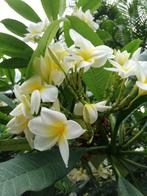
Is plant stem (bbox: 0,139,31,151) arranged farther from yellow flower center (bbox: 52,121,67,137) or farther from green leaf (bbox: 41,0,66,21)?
green leaf (bbox: 41,0,66,21)

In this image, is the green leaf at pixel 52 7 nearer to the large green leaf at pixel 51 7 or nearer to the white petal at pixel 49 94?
the large green leaf at pixel 51 7

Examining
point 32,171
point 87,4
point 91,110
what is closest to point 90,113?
point 91,110

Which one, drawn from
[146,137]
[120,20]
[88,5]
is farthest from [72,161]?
[120,20]

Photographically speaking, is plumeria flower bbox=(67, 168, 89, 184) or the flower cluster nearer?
the flower cluster

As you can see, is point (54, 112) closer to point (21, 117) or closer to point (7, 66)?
point (21, 117)

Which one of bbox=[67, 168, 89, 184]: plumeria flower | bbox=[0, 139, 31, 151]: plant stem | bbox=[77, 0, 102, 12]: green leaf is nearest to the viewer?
bbox=[0, 139, 31, 151]: plant stem

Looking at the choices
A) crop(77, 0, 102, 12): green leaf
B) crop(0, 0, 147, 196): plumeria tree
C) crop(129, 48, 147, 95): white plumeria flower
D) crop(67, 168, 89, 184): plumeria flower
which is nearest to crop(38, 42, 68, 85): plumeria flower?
crop(0, 0, 147, 196): plumeria tree
